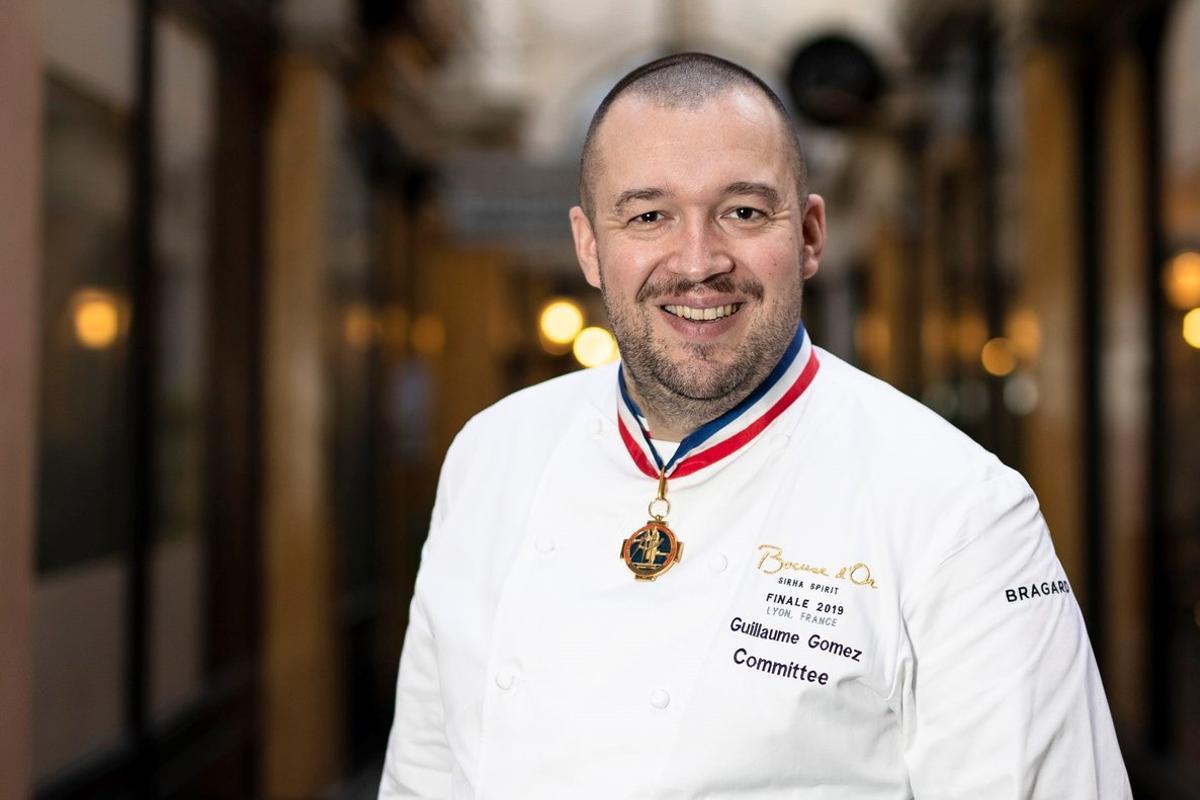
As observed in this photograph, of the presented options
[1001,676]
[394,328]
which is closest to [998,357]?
[394,328]

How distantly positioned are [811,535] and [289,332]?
4203 mm

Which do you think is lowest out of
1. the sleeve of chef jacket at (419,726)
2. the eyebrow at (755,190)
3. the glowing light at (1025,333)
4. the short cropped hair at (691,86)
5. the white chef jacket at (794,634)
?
the sleeve of chef jacket at (419,726)

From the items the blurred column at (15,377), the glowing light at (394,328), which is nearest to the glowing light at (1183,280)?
the blurred column at (15,377)

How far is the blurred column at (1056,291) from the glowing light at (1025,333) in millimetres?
38

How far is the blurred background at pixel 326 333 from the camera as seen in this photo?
356 centimetres

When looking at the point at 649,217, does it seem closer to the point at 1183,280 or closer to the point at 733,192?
the point at 733,192

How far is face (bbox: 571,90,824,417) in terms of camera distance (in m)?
1.60

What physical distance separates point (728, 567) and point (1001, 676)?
32cm

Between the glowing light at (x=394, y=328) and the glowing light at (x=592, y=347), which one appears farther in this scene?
the glowing light at (x=592, y=347)

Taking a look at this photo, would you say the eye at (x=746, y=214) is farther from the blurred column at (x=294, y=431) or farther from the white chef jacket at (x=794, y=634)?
the blurred column at (x=294, y=431)

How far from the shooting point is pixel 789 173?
5.38ft

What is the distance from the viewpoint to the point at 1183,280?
429cm

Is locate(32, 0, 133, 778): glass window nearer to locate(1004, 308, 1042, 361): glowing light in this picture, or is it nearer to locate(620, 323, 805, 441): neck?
locate(620, 323, 805, 441): neck

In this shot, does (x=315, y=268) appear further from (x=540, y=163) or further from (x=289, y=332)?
(x=540, y=163)
